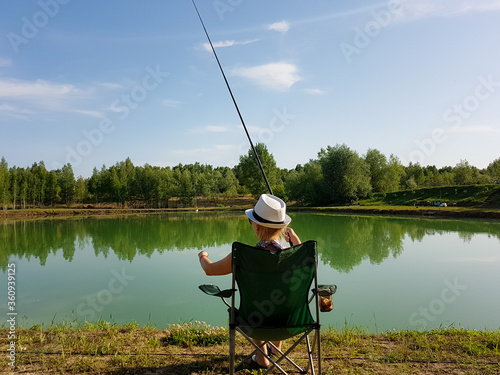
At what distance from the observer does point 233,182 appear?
65438 millimetres

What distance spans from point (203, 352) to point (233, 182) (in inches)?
2460

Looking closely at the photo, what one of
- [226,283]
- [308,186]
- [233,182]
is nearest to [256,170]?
[308,186]

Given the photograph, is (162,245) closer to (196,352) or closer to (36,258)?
(36,258)

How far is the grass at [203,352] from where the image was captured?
2652 mm

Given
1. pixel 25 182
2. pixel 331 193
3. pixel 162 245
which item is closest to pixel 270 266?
pixel 162 245

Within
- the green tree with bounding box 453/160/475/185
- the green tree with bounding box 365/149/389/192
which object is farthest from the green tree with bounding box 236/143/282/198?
the green tree with bounding box 453/160/475/185

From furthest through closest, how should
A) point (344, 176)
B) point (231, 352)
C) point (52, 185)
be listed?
point (52, 185)
point (344, 176)
point (231, 352)

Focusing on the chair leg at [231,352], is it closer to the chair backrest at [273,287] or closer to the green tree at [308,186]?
the chair backrest at [273,287]

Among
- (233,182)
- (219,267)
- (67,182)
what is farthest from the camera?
(233,182)

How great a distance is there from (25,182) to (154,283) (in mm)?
54707

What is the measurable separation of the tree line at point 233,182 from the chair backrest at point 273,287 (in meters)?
45.5

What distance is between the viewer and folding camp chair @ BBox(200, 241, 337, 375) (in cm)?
223

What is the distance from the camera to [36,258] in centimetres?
1208

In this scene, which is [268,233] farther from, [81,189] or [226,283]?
[81,189]
